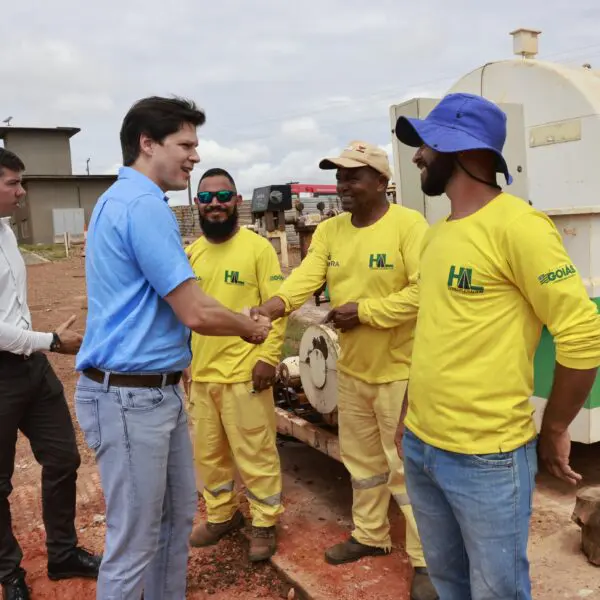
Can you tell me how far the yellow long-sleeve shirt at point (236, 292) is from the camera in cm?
371

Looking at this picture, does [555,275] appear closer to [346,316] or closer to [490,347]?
[490,347]

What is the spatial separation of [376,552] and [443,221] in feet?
7.19

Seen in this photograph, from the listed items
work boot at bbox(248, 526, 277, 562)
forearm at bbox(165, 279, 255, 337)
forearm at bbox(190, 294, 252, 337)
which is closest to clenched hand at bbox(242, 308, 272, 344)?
forearm at bbox(190, 294, 252, 337)

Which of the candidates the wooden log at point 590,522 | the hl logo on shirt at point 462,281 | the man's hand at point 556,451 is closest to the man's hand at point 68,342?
the hl logo on shirt at point 462,281

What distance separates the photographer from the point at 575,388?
1.94 meters

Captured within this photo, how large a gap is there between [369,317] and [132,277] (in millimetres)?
1329

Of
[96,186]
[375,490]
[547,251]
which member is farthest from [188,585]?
[96,186]

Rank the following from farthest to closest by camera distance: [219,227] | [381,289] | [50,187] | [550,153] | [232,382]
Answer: [50,187]
[550,153]
[219,227]
[232,382]
[381,289]

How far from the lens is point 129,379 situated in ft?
8.23

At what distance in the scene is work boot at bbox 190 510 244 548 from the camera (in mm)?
3889

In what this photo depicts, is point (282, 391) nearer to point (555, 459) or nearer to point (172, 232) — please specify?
point (172, 232)

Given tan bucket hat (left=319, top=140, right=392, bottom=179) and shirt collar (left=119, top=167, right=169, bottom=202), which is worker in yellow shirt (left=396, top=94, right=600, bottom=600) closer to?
shirt collar (left=119, top=167, right=169, bottom=202)

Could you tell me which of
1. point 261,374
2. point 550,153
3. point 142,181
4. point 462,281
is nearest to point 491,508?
point 462,281

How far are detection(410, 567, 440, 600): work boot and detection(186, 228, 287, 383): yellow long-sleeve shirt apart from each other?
1335 mm
